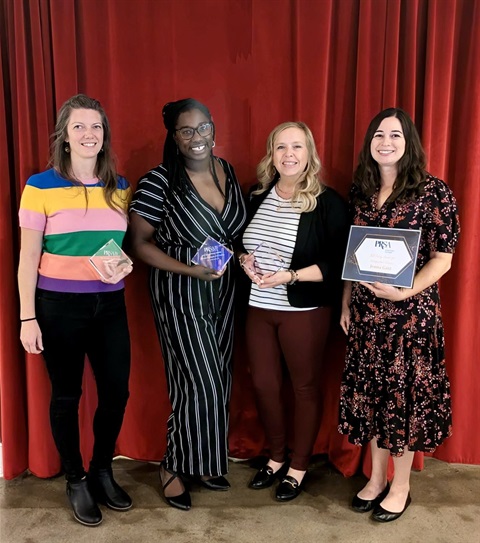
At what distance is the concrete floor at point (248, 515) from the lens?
6.73ft

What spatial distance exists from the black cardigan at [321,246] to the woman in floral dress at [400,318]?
0.28ft

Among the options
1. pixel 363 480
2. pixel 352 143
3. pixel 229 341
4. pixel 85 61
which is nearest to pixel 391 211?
pixel 352 143

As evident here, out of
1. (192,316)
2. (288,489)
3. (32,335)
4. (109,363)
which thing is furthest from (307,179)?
(288,489)

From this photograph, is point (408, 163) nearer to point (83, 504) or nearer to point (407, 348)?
point (407, 348)

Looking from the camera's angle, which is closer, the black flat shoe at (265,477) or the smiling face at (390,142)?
the smiling face at (390,142)

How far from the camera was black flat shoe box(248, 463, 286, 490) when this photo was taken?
7.87 ft

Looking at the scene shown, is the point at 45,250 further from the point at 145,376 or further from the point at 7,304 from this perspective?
the point at 145,376

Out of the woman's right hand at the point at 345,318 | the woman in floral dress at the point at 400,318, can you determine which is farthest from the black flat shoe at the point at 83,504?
the woman's right hand at the point at 345,318

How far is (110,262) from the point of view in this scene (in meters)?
1.96

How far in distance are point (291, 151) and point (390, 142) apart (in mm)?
402

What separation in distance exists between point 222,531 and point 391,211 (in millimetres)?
1461

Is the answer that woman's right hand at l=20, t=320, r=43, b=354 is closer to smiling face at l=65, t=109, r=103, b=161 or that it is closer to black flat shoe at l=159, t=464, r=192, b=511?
smiling face at l=65, t=109, r=103, b=161

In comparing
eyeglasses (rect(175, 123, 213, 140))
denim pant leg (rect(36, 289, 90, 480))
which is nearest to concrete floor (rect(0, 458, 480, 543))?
denim pant leg (rect(36, 289, 90, 480))

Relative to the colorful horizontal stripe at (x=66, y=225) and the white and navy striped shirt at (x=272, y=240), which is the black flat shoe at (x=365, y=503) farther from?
the colorful horizontal stripe at (x=66, y=225)
